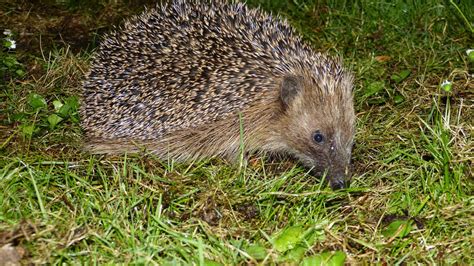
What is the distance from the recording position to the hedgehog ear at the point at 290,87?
4996 mm

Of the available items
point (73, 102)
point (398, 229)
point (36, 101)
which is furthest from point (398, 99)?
point (36, 101)

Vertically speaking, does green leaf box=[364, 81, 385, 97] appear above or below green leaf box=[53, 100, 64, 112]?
above

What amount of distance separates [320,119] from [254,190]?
2.43 feet

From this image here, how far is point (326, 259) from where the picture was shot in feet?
12.4

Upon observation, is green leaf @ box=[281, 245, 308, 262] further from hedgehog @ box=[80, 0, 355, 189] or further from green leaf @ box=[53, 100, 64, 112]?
green leaf @ box=[53, 100, 64, 112]

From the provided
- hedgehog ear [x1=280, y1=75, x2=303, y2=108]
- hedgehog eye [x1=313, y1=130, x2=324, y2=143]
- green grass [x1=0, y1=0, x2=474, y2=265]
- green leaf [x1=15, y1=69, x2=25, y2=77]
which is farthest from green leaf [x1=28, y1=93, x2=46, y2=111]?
hedgehog eye [x1=313, y1=130, x2=324, y2=143]

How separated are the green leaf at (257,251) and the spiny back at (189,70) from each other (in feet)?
4.66

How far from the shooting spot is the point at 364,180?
16.1ft

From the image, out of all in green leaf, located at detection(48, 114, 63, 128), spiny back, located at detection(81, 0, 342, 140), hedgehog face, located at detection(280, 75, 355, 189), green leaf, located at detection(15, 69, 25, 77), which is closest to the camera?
hedgehog face, located at detection(280, 75, 355, 189)

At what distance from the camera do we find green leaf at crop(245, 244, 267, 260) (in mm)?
3816

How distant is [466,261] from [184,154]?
2.05 meters

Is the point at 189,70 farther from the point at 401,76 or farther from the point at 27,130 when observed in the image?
the point at 401,76

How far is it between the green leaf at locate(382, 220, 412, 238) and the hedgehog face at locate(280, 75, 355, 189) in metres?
0.78

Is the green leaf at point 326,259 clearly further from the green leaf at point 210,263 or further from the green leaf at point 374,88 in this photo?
the green leaf at point 374,88
